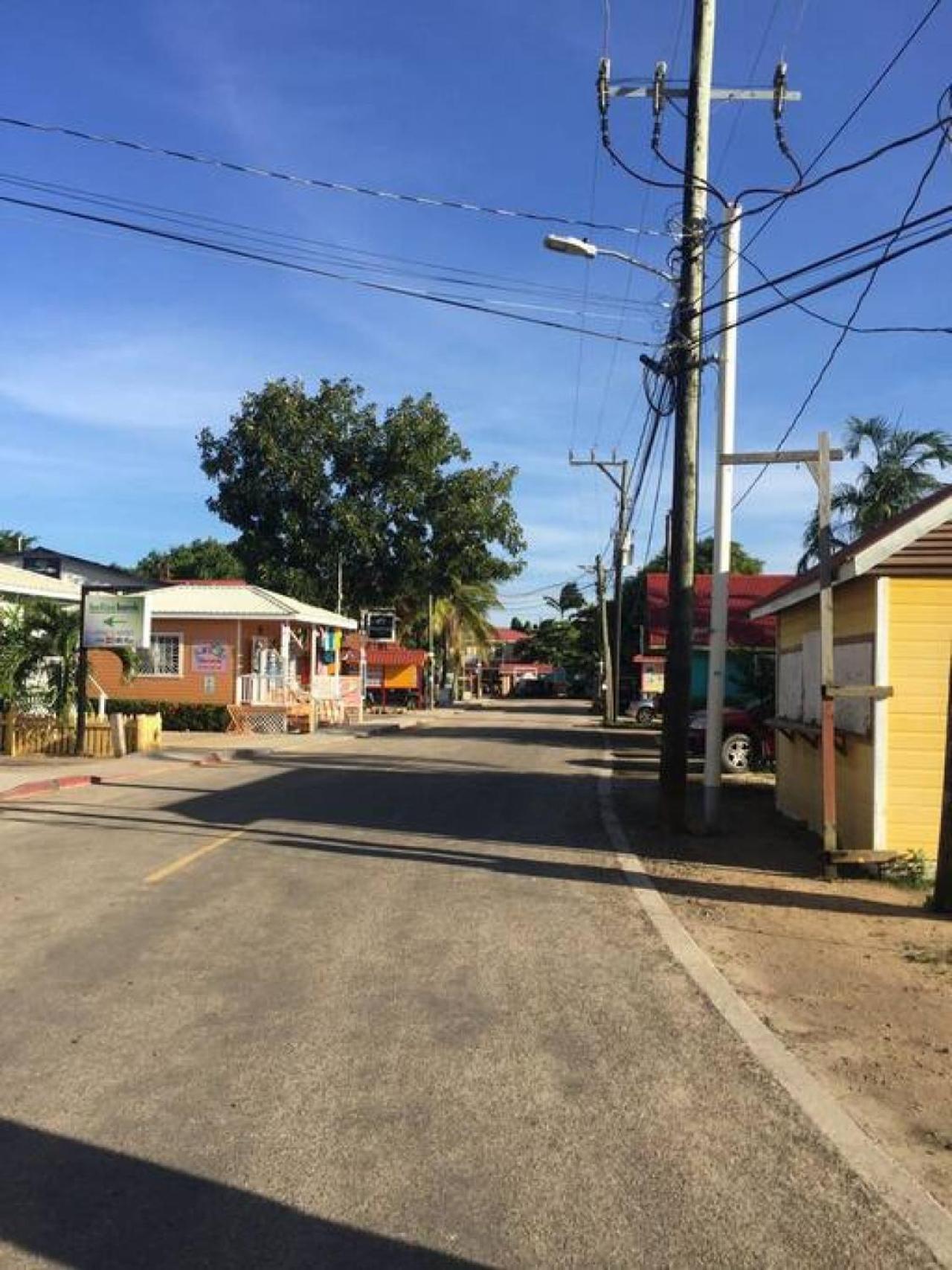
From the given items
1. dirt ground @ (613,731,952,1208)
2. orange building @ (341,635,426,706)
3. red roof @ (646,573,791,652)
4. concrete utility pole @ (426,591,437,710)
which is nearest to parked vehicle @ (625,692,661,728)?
red roof @ (646,573,791,652)

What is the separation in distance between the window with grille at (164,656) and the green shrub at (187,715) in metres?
1.79

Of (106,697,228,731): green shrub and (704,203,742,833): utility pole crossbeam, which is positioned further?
(106,697,228,731): green shrub

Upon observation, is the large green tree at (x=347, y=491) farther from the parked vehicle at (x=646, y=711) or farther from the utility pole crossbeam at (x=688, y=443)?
the utility pole crossbeam at (x=688, y=443)

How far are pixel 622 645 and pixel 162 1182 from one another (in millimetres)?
65724

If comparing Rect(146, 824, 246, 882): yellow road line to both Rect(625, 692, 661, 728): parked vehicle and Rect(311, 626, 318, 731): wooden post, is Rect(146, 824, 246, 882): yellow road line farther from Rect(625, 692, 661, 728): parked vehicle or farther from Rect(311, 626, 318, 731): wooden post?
Rect(625, 692, 661, 728): parked vehicle

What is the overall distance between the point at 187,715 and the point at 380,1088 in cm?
2822

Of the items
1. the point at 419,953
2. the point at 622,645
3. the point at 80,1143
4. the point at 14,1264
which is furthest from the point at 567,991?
the point at 622,645

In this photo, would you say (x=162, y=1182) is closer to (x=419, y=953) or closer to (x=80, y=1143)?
(x=80, y=1143)

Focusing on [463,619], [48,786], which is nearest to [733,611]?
[48,786]

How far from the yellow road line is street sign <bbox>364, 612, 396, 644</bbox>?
29.4 metres

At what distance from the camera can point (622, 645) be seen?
69.1 m

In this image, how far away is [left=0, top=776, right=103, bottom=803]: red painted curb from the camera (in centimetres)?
1628

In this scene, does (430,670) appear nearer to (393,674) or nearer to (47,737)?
(393,674)

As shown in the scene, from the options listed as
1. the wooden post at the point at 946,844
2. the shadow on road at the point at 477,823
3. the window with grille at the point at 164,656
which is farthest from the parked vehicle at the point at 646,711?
the wooden post at the point at 946,844
